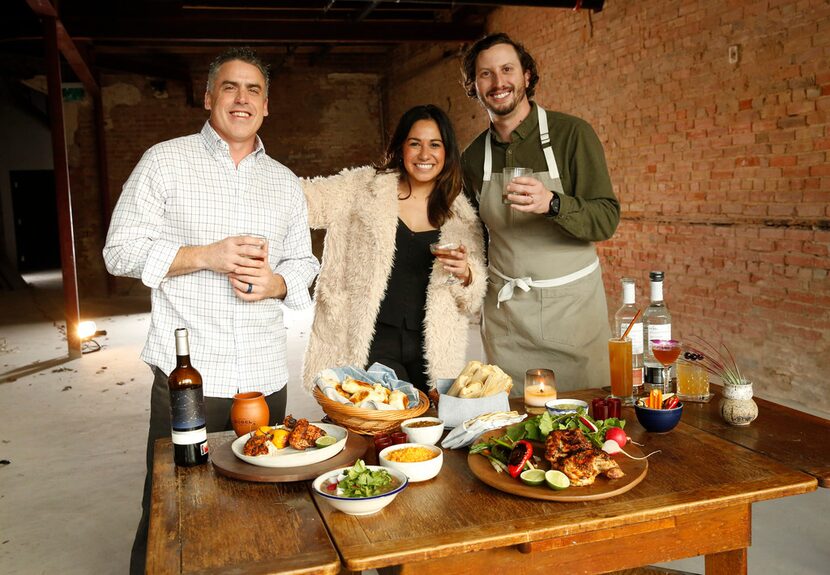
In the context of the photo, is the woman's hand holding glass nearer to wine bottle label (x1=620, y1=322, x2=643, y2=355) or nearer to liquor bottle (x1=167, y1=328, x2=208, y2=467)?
wine bottle label (x1=620, y1=322, x2=643, y2=355)

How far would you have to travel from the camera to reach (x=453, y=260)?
97.1 inches

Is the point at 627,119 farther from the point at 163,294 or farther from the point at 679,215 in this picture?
the point at 163,294

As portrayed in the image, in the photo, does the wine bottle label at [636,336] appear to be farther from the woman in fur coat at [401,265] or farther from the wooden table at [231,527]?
the wooden table at [231,527]

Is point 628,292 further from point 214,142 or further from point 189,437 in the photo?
point 214,142

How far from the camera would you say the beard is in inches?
108

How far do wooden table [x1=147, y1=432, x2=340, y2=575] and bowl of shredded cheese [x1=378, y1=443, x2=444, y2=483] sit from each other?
0.19 meters

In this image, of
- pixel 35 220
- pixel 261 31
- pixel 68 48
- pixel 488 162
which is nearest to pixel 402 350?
pixel 488 162

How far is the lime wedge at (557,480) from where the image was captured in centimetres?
150

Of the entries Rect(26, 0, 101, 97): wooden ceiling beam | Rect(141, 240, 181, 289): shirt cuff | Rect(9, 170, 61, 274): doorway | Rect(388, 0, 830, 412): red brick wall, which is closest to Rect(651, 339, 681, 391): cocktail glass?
Rect(141, 240, 181, 289): shirt cuff

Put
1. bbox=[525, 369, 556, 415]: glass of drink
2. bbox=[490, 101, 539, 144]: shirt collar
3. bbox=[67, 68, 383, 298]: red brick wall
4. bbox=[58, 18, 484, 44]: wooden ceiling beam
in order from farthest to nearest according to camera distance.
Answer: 1. bbox=[67, 68, 383, 298]: red brick wall
2. bbox=[58, 18, 484, 44]: wooden ceiling beam
3. bbox=[490, 101, 539, 144]: shirt collar
4. bbox=[525, 369, 556, 415]: glass of drink

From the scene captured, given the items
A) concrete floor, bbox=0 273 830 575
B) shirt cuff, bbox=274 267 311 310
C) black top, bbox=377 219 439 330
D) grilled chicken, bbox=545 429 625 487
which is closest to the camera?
grilled chicken, bbox=545 429 625 487

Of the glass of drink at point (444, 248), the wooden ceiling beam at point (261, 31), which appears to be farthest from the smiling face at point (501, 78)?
the wooden ceiling beam at point (261, 31)

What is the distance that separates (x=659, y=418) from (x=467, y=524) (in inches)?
28.4

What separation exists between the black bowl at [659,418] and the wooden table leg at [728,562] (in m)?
0.32
